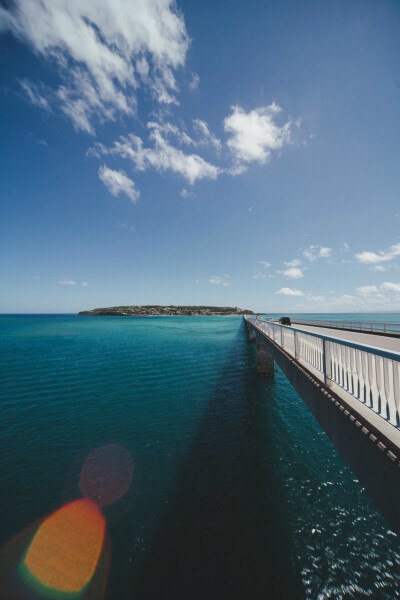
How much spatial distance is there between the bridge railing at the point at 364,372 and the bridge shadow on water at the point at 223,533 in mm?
4178

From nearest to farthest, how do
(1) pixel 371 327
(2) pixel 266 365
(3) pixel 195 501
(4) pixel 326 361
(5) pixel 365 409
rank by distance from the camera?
1. (5) pixel 365 409
2. (4) pixel 326 361
3. (3) pixel 195 501
4. (2) pixel 266 365
5. (1) pixel 371 327

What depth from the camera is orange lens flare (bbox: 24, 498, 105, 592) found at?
16.0 ft

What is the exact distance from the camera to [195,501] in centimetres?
666

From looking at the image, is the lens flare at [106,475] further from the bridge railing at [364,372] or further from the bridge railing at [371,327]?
the bridge railing at [371,327]

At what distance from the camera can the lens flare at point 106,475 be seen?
684 centimetres

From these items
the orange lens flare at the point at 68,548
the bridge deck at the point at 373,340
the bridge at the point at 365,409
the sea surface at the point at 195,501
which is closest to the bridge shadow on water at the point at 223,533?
the sea surface at the point at 195,501

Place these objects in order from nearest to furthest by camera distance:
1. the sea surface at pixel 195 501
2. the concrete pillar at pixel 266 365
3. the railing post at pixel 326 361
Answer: the sea surface at pixel 195 501 < the railing post at pixel 326 361 < the concrete pillar at pixel 266 365

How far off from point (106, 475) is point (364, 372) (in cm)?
837

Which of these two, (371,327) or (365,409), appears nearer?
(365,409)

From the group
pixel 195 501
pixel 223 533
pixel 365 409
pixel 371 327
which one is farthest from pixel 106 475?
pixel 371 327

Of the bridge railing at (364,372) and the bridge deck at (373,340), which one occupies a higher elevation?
the bridge railing at (364,372)

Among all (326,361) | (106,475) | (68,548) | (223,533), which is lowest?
(68,548)

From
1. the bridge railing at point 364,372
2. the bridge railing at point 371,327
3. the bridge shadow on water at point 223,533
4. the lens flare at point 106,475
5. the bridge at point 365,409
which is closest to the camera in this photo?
the bridge at point 365,409

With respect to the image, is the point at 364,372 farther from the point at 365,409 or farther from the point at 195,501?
the point at 195,501
